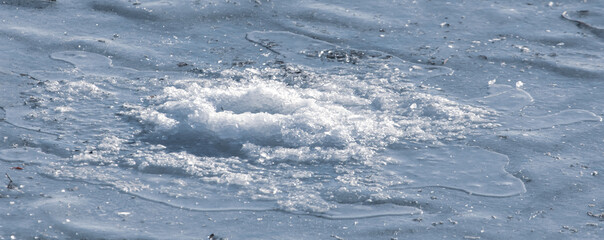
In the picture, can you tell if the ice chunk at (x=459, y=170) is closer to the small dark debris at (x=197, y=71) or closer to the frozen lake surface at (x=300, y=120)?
the frozen lake surface at (x=300, y=120)

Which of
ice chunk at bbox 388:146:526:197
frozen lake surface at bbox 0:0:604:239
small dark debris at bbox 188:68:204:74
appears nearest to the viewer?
frozen lake surface at bbox 0:0:604:239

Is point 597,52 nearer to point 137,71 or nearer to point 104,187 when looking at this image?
point 137,71

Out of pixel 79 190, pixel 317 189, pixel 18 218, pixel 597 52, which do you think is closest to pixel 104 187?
pixel 79 190

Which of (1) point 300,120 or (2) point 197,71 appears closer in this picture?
(1) point 300,120

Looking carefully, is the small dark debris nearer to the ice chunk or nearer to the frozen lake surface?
the frozen lake surface

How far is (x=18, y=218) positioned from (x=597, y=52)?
4.76 m

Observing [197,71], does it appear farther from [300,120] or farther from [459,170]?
[459,170]

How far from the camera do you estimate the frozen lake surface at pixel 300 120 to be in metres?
3.95

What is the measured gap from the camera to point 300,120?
4785mm

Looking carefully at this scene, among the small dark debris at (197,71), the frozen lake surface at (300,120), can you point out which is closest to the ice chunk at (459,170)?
the frozen lake surface at (300,120)

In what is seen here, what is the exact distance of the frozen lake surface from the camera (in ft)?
13.0

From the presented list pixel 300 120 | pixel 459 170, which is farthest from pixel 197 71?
pixel 459 170

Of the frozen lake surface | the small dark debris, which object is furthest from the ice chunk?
the small dark debris

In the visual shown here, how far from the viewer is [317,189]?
165 inches
